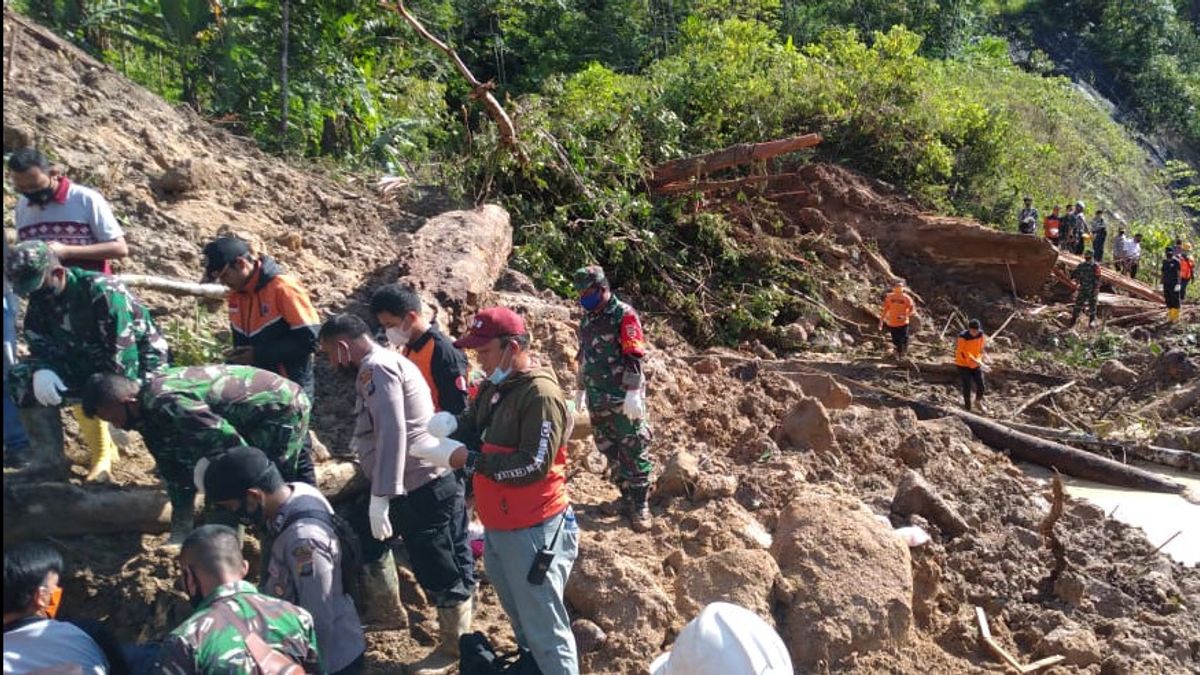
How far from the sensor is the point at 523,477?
383cm

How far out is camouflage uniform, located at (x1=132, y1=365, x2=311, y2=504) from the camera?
13.1 ft

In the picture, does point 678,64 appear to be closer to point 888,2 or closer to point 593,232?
point 593,232

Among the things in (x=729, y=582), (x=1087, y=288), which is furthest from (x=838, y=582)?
(x=1087, y=288)

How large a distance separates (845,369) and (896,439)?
3.41m

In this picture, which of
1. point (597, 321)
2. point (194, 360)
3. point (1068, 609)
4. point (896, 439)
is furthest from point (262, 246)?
point (1068, 609)

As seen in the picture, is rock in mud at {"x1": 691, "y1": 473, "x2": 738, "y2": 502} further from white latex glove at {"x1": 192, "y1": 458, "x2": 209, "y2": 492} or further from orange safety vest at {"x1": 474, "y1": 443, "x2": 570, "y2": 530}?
white latex glove at {"x1": 192, "y1": 458, "x2": 209, "y2": 492}

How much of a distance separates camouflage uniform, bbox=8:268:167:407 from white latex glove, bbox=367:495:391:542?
126 cm

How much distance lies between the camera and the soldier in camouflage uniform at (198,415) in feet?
13.0

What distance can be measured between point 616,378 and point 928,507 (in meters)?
2.27

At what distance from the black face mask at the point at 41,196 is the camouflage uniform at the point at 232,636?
Result: 255cm

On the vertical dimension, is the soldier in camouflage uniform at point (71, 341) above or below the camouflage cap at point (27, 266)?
below

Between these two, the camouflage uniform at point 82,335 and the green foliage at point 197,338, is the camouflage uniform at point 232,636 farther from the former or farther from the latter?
the green foliage at point 197,338

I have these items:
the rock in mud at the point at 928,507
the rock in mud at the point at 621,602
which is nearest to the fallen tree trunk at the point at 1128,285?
the rock in mud at the point at 928,507

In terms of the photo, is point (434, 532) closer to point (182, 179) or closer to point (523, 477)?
point (523, 477)
